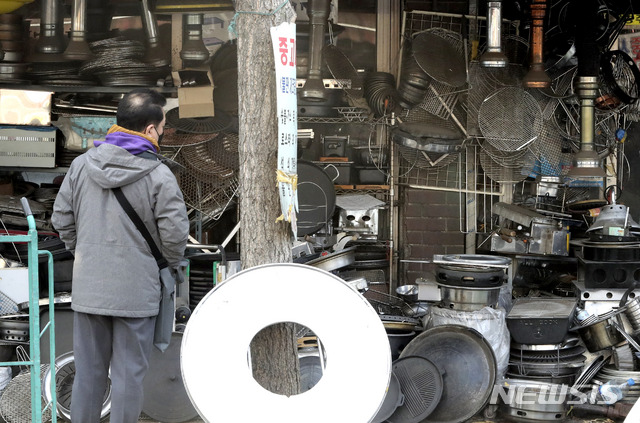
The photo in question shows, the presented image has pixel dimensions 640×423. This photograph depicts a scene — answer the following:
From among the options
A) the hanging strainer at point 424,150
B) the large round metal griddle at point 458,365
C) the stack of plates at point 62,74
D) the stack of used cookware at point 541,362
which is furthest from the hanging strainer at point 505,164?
the stack of plates at point 62,74

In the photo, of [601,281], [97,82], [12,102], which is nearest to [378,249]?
[601,281]

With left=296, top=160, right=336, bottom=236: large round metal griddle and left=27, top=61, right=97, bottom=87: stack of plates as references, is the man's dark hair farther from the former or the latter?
left=27, top=61, right=97, bottom=87: stack of plates

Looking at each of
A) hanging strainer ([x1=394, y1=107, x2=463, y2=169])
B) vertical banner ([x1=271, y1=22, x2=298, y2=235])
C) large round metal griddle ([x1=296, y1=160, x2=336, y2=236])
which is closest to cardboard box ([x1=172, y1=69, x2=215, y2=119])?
large round metal griddle ([x1=296, y1=160, x2=336, y2=236])

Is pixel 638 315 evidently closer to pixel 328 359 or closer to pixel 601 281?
pixel 601 281

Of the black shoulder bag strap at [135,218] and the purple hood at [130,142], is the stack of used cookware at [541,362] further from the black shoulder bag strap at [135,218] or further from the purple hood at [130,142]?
the purple hood at [130,142]

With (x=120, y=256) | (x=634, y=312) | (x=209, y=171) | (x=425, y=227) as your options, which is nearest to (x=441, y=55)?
(x=425, y=227)

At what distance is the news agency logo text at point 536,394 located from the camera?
5477 mm

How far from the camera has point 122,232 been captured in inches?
153

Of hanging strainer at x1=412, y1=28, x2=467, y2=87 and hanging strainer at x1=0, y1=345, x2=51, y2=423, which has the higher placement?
hanging strainer at x1=412, y1=28, x2=467, y2=87

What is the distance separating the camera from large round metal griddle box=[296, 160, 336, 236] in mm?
6457

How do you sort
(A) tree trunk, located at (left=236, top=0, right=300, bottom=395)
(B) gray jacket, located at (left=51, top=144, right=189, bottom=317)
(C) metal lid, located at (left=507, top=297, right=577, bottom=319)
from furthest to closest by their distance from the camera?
(C) metal lid, located at (left=507, top=297, right=577, bottom=319), (A) tree trunk, located at (left=236, top=0, right=300, bottom=395), (B) gray jacket, located at (left=51, top=144, right=189, bottom=317)

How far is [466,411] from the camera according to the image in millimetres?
5406

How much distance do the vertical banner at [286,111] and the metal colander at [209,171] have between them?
2.41 metres

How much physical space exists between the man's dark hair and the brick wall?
343 cm
